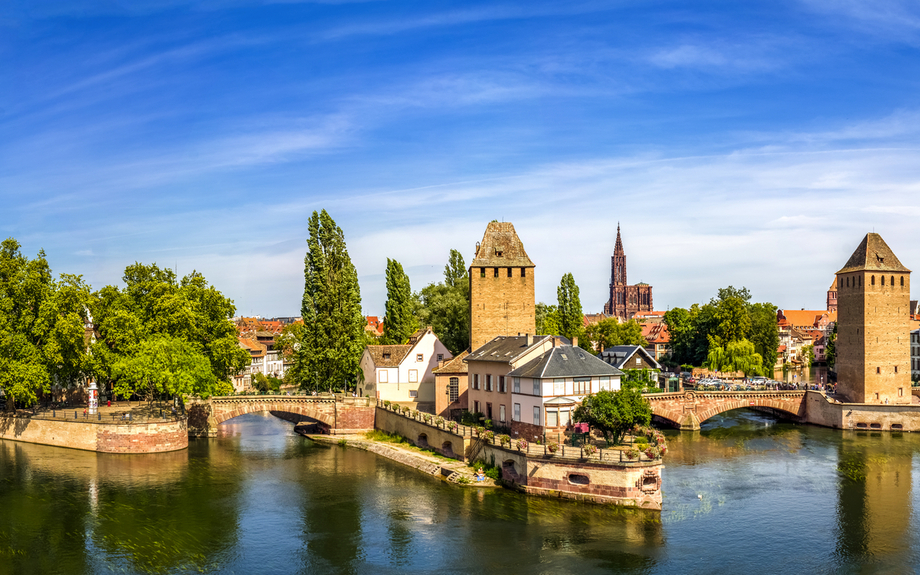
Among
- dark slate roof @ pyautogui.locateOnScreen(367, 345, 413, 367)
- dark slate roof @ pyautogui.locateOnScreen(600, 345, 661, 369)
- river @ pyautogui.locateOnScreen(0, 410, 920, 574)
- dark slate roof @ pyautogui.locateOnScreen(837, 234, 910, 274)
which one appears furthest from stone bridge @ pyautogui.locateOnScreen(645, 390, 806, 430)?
dark slate roof @ pyautogui.locateOnScreen(367, 345, 413, 367)

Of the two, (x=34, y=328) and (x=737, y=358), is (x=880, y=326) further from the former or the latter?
(x=34, y=328)

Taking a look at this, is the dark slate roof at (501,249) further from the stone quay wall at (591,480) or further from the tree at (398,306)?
the stone quay wall at (591,480)

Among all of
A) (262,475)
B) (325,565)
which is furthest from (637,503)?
(262,475)

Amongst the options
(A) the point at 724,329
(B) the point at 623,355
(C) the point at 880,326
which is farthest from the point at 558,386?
(A) the point at 724,329

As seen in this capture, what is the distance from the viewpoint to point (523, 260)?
68.1m

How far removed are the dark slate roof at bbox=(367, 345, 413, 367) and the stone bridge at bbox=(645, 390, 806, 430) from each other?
23019 mm

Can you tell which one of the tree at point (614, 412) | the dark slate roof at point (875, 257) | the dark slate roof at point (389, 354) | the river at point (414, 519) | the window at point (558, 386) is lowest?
the river at point (414, 519)

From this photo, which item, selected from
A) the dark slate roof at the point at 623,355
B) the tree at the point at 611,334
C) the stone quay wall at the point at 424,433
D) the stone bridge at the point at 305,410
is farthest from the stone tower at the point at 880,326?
the stone bridge at the point at 305,410

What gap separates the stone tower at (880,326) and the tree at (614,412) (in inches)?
1437

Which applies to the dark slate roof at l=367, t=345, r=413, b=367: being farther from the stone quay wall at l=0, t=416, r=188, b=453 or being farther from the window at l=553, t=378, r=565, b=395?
the window at l=553, t=378, r=565, b=395

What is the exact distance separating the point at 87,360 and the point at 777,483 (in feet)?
179

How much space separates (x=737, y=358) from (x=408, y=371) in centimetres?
4688

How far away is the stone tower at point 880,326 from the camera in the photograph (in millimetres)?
72562

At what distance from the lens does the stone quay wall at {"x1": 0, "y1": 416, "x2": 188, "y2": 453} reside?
5944 centimetres
